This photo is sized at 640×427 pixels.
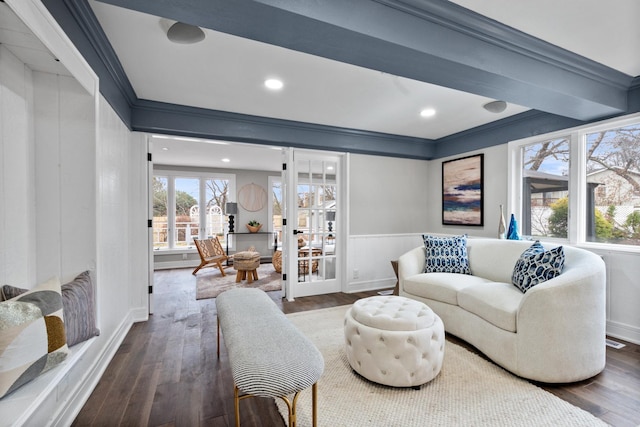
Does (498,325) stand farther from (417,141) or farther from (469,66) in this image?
(417,141)

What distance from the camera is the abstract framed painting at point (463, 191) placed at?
13.6 feet

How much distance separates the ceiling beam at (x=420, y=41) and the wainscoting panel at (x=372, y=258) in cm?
268

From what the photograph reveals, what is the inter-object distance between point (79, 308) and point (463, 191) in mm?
4473

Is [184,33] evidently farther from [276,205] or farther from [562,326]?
[276,205]

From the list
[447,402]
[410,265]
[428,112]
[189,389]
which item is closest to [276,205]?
[410,265]

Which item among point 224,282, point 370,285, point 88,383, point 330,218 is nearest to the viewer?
point 88,383

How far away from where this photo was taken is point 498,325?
227 centimetres

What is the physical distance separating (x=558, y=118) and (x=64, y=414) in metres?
4.78

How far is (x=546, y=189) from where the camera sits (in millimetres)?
3455

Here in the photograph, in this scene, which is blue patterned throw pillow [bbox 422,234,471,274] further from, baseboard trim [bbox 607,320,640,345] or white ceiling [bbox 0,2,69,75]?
white ceiling [bbox 0,2,69,75]

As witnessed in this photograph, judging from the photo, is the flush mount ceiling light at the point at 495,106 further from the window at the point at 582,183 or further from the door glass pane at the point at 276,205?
the door glass pane at the point at 276,205

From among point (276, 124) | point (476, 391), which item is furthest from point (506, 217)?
point (276, 124)

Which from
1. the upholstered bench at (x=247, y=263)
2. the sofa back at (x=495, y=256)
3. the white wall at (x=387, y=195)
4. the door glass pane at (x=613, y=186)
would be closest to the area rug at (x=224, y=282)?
the upholstered bench at (x=247, y=263)

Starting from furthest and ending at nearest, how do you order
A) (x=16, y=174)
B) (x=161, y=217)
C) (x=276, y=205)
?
1. (x=276, y=205)
2. (x=161, y=217)
3. (x=16, y=174)
